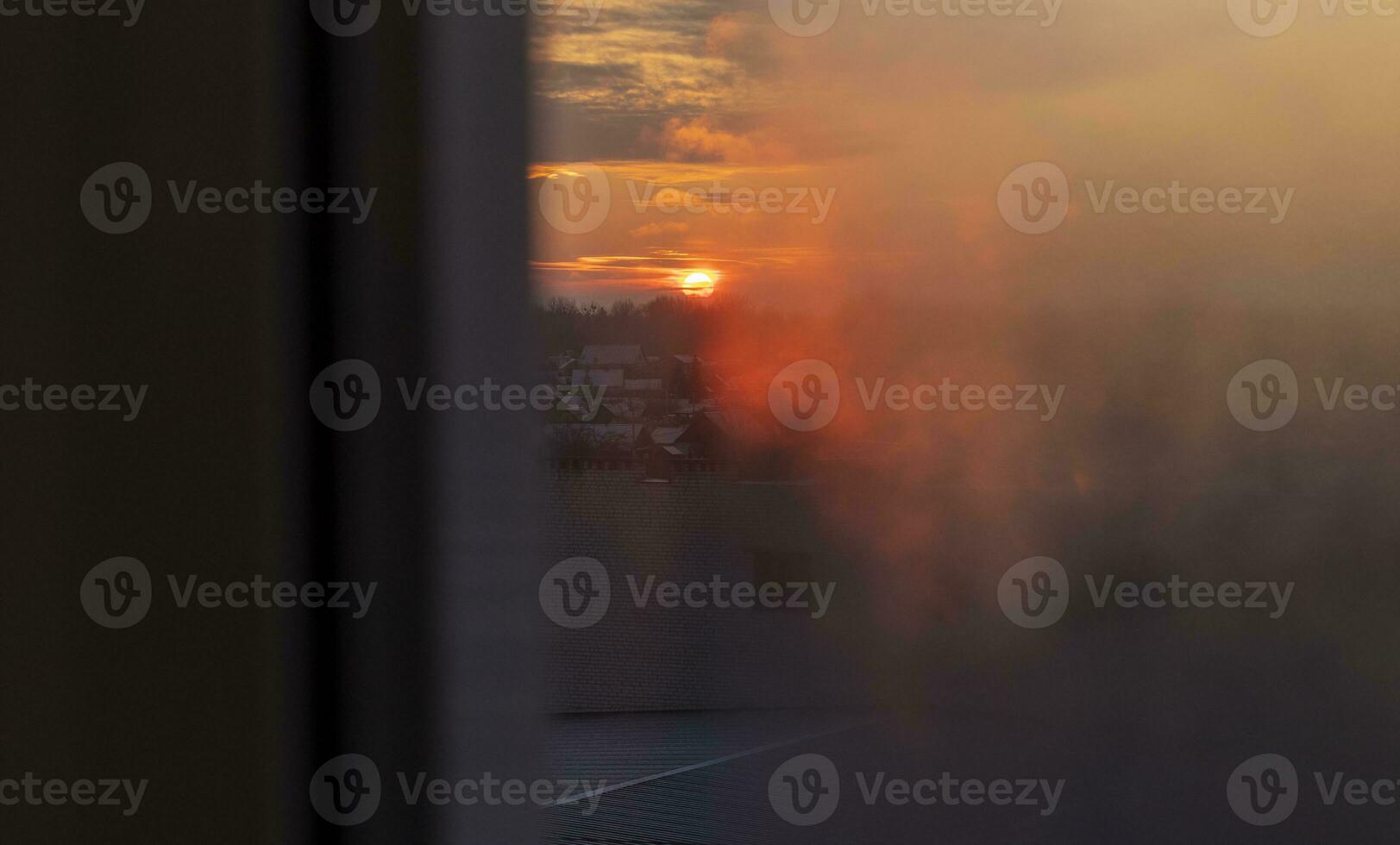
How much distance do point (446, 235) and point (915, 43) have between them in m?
0.49

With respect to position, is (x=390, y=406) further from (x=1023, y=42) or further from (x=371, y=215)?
(x=1023, y=42)

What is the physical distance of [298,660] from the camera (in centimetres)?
100

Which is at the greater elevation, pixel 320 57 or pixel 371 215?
pixel 320 57

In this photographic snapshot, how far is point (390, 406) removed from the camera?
1012 millimetres

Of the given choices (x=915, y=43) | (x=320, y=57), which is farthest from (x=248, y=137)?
(x=915, y=43)

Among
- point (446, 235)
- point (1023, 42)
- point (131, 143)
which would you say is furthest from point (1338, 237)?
point (131, 143)

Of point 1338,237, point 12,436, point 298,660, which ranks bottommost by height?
point 298,660

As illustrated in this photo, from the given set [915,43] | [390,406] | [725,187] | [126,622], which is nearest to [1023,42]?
[915,43]

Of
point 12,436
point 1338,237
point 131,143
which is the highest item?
point 131,143

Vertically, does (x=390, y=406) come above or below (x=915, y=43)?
below

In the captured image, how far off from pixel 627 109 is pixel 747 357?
272mm

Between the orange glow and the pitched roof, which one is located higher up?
the orange glow

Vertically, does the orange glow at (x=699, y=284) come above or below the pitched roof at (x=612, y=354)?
above

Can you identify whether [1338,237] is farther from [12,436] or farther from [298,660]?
[12,436]
